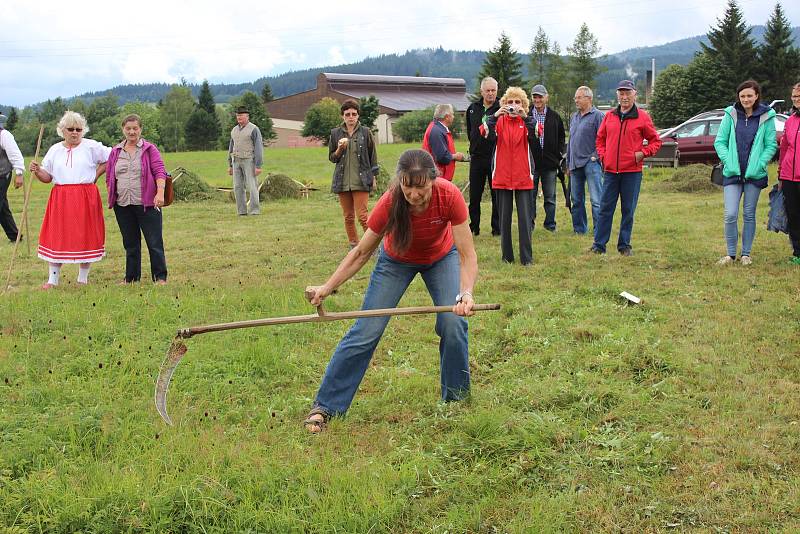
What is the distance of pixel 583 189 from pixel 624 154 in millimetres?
2090

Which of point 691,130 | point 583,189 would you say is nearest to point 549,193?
point 583,189

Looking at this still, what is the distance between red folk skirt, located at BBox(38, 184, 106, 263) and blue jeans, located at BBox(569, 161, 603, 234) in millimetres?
6533

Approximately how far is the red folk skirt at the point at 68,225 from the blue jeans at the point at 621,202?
5.90 metres

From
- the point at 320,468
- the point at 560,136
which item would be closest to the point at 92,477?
the point at 320,468

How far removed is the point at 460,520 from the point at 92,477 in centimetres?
190

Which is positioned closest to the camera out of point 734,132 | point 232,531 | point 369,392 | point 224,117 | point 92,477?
point 232,531

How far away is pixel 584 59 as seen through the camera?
70.9 meters

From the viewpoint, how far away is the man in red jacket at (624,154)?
381 inches

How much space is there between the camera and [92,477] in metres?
4.16

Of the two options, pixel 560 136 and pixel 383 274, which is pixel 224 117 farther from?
pixel 383 274

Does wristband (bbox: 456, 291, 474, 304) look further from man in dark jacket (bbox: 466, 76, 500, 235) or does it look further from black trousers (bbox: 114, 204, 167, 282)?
man in dark jacket (bbox: 466, 76, 500, 235)

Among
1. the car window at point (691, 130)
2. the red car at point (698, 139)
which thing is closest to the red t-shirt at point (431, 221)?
the red car at point (698, 139)

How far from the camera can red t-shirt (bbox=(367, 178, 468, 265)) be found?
188 inches

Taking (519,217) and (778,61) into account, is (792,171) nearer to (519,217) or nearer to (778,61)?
(519,217)
